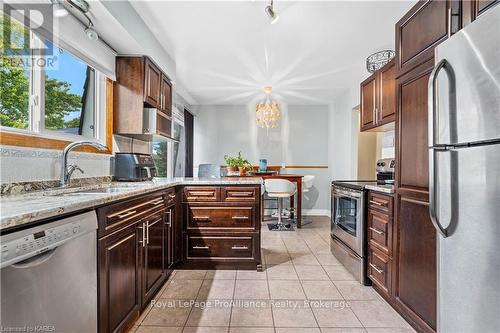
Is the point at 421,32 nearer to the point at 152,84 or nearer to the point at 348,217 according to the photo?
the point at 348,217

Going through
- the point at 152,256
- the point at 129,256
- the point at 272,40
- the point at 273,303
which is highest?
the point at 272,40

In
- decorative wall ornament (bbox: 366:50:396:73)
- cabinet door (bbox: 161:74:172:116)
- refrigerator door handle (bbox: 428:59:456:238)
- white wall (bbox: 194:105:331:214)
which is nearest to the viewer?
refrigerator door handle (bbox: 428:59:456:238)

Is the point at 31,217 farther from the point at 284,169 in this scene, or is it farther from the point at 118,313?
the point at 284,169

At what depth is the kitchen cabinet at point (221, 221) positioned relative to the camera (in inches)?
104

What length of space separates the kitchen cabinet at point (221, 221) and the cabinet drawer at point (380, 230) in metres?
1.06

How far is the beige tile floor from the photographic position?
178 cm

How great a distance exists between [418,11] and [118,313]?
8.81ft

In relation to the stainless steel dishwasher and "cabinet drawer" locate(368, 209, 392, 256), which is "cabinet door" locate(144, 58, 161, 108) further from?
"cabinet drawer" locate(368, 209, 392, 256)

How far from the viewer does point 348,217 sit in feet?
8.92

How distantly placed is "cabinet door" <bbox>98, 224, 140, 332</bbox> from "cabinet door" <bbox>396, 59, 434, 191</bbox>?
1891 millimetres

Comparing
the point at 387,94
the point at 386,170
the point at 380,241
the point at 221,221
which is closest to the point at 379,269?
the point at 380,241

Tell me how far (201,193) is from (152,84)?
1.35 m

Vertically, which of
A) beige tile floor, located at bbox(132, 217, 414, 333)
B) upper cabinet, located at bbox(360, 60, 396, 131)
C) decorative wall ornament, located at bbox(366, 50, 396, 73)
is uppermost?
decorative wall ornament, located at bbox(366, 50, 396, 73)

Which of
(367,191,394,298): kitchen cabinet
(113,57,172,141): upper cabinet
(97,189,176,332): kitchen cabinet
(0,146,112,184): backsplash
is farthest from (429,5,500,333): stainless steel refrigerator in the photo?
(113,57,172,141): upper cabinet
